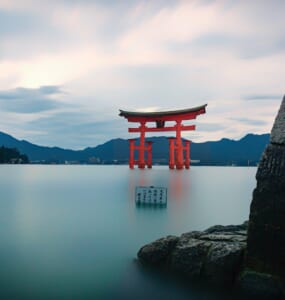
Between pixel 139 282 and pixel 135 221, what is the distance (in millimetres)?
4483

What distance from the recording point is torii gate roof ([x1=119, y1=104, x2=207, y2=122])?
37.2 meters

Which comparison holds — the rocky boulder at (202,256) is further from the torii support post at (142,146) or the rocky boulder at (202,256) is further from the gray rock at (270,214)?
the torii support post at (142,146)

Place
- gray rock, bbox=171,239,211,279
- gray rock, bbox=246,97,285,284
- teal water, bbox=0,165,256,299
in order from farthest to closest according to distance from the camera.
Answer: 1. gray rock, bbox=171,239,211,279
2. teal water, bbox=0,165,256,299
3. gray rock, bbox=246,97,285,284

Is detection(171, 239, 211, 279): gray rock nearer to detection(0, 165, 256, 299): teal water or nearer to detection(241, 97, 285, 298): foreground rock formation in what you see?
detection(0, 165, 256, 299): teal water

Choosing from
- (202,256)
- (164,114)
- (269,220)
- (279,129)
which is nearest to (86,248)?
(202,256)

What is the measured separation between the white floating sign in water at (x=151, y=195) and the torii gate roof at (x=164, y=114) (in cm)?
2609

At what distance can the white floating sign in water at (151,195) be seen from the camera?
11453 millimetres

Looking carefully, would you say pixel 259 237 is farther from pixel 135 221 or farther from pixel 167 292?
pixel 135 221

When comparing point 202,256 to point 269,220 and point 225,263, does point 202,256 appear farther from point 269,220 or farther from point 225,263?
point 269,220

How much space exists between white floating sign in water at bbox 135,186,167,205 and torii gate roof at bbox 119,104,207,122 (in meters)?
26.1

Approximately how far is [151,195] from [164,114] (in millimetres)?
28225

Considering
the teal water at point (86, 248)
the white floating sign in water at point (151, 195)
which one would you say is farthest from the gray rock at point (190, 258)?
the white floating sign in water at point (151, 195)

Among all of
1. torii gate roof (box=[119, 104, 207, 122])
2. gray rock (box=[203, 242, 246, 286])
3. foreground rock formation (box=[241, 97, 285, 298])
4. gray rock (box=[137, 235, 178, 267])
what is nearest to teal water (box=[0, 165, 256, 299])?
gray rock (box=[137, 235, 178, 267])

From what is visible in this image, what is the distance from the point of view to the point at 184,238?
4.53 meters
